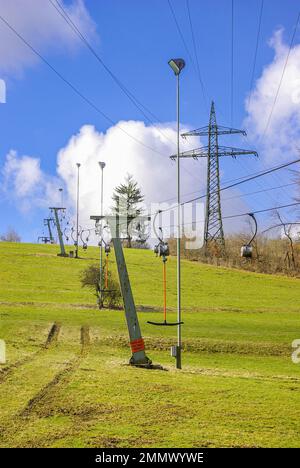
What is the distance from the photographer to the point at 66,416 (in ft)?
38.7

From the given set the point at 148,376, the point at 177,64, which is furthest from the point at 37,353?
the point at 177,64

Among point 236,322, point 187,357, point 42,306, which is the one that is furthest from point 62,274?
point 187,357

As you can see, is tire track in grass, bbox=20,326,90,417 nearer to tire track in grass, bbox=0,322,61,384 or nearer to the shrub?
tire track in grass, bbox=0,322,61,384

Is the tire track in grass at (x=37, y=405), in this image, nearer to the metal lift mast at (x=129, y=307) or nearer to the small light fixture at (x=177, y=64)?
the metal lift mast at (x=129, y=307)

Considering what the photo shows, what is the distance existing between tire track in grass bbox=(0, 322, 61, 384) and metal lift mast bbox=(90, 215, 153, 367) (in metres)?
4.37

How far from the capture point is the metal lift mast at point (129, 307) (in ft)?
68.2

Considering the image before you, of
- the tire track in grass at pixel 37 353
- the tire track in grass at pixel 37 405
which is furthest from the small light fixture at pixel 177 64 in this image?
the tire track in grass at pixel 37 353

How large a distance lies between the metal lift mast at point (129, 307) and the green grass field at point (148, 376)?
0.88 meters

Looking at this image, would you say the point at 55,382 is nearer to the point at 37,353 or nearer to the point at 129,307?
the point at 129,307

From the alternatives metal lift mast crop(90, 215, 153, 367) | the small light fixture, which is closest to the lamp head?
the small light fixture

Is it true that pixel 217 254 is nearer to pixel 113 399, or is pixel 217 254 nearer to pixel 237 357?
pixel 237 357

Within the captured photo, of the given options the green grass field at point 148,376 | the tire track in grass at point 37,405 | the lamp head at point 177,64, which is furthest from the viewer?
the lamp head at point 177,64

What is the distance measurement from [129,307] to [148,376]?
411 centimetres

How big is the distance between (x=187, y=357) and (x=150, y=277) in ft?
141
